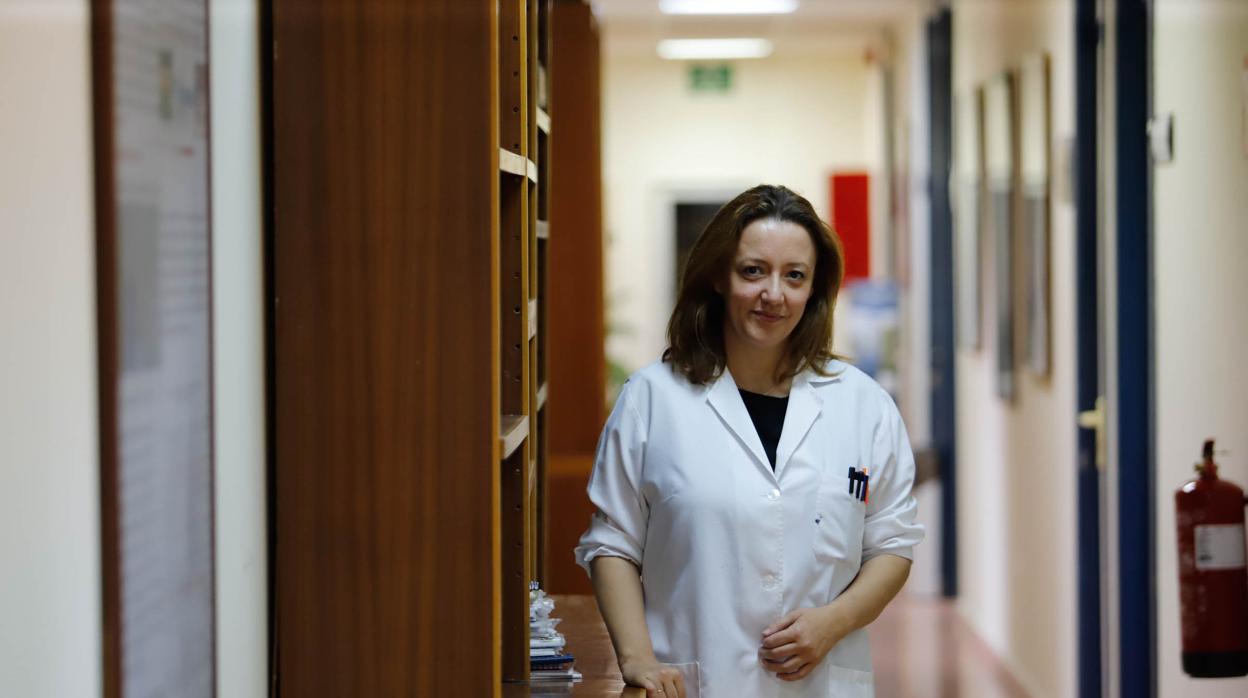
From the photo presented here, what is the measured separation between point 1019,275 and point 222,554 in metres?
4.05

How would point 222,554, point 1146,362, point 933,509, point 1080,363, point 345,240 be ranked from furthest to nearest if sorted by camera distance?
point 933,509
point 1080,363
point 1146,362
point 345,240
point 222,554

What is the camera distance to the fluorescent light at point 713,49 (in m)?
8.72

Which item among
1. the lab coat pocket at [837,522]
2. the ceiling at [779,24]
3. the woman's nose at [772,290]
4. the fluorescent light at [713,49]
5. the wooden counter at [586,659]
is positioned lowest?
the wooden counter at [586,659]

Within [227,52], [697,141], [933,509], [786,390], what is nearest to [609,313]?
[697,141]

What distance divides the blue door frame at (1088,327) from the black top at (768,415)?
2.27 meters

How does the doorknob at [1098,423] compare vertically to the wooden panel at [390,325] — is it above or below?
below

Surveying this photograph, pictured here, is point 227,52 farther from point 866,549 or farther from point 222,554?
point 866,549

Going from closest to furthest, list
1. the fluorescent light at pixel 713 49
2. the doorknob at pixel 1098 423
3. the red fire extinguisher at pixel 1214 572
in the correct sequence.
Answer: the red fire extinguisher at pixel 1214 572
the doorknob at pixel 1098 423
the fluorescent light at pixel 713 49

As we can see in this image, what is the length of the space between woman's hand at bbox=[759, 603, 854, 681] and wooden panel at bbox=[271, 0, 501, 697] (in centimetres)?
48

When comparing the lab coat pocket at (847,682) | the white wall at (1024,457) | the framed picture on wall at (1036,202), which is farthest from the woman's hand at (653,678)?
the framed picture on wall at (1036,202)

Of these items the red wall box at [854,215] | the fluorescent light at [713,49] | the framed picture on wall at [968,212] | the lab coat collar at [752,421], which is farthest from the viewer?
the red wall box at [854,215]

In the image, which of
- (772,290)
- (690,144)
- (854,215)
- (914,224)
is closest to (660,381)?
(772,290)

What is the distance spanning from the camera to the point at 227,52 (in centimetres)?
158

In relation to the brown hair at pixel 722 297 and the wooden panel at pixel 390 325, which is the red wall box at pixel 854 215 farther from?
the wooden panel at pixel 390 325
